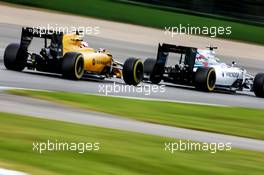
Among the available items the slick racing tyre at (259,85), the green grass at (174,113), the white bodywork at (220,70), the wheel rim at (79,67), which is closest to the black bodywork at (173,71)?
the white bodywork at (220,70)

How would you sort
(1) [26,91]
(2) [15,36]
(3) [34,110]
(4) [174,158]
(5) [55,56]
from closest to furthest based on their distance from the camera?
(4) [174,158]
(3) [34,110]
(1) [26,91]
(5) [55,56]
(2) [15,36]

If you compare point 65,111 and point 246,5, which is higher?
point 246,5

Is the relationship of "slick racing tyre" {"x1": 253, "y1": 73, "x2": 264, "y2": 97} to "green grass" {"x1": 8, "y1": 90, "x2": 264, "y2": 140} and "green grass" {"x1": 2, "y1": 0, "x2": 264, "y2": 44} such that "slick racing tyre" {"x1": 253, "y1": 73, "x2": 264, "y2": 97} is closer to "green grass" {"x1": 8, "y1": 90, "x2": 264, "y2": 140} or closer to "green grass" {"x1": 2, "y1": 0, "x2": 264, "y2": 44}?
"green grass" {"x1": 8, "y1": 90, "x2": 264, "y2": 140}

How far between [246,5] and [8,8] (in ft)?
31.7

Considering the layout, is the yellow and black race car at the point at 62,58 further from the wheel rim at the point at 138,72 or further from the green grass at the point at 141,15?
the green grass at the point at 141,15

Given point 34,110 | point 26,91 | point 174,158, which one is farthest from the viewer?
point 26,91

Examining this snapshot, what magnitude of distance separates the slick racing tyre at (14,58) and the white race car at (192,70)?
3198mm

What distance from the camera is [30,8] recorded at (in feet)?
98.4

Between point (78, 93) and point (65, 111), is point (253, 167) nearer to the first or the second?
point (65, 111)

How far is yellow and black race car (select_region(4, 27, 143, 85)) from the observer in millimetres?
17297

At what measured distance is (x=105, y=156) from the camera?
830 centimetres

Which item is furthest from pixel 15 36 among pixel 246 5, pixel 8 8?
pixel 246 5

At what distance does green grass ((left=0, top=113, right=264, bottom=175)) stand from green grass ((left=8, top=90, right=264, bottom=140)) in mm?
2228

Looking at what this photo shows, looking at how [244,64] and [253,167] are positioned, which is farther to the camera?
[244,64]
